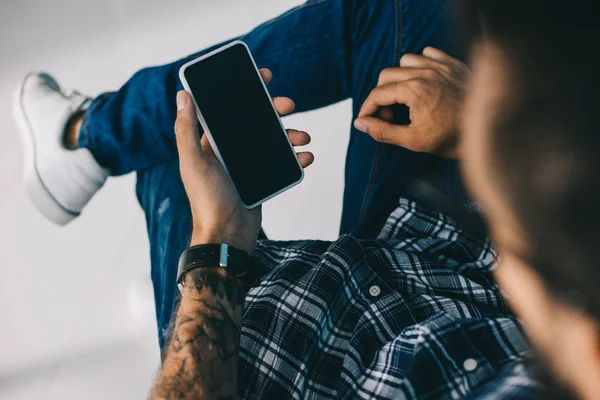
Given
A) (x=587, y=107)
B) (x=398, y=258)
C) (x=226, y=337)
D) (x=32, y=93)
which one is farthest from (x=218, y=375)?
(x=32, y=93)

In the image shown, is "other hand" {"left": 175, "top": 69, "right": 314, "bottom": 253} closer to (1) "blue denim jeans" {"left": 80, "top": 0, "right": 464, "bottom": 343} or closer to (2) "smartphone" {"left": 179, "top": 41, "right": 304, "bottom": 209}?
(2) "smartphone" {"left": 179, "top": 41, "right": 304, "bottom": 209}

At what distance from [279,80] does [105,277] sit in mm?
586

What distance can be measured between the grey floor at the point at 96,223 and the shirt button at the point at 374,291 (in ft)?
1.56

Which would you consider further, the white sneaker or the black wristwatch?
the white sneaker

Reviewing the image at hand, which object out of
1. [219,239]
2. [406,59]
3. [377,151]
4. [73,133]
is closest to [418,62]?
[406,59]

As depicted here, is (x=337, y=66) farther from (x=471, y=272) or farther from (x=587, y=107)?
(x=587, y=107)

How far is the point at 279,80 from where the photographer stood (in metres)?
0.81

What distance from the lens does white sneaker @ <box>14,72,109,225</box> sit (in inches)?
34.1

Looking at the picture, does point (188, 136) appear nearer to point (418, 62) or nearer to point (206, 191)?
point (206, 191)

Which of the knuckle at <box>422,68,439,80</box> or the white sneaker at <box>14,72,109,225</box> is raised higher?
the knuckle at <box>422,68,439,80</box>

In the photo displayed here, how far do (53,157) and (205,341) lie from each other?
1.78 ft

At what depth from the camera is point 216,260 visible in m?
0.57

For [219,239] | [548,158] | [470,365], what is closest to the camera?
[548,158]

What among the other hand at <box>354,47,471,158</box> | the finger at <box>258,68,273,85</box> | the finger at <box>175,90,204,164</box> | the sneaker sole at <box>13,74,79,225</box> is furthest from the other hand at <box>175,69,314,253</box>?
the sneaker sole at <box>13,74,79,225</box>
